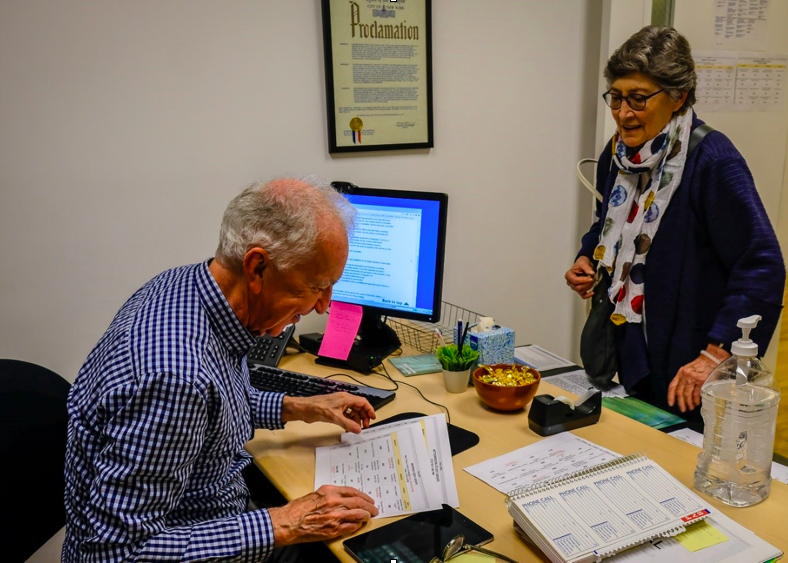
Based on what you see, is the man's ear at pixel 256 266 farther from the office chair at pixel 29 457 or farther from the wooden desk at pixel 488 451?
the office chair at pixel 29 457

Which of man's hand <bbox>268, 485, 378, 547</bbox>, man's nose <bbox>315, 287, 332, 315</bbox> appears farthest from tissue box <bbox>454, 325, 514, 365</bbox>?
man's hand <bbox>268, 485, 378, 547</bbox>

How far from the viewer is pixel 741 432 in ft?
3.62

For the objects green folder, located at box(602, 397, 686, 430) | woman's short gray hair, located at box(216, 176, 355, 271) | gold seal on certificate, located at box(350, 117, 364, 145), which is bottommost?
green folder, located at box(602, 397, 686, 430)

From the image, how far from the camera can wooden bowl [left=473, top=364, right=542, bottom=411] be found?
146cm

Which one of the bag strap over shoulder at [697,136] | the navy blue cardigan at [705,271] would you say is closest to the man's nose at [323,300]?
the navy blue cardigan at [705,271]

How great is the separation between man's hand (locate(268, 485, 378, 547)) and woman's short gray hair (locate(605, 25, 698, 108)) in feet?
4.31

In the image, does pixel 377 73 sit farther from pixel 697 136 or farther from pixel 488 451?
pixel 488 451

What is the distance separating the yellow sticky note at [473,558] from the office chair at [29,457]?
2.70 ft

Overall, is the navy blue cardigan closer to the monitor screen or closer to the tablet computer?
the monitor screen

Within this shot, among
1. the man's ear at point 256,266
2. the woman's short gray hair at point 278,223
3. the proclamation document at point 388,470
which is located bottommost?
the proclamation document at point 388,470

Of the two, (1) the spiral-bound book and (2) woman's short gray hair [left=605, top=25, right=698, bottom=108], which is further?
(2) woman's short gray hair [left=605, top=25, right=698, bottom=108]

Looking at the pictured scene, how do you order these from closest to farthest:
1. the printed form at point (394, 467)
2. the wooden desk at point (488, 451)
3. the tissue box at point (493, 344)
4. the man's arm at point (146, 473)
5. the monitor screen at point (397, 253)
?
the man's arm at point (146, 473)
the wooden desk at point (488, 451)
the printed form at point (394, 467)
the tissue box at point (493, 344)
the monitor screen at point (397, 253)

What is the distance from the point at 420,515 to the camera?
3.63ft

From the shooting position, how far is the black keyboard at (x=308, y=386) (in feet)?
5.26
